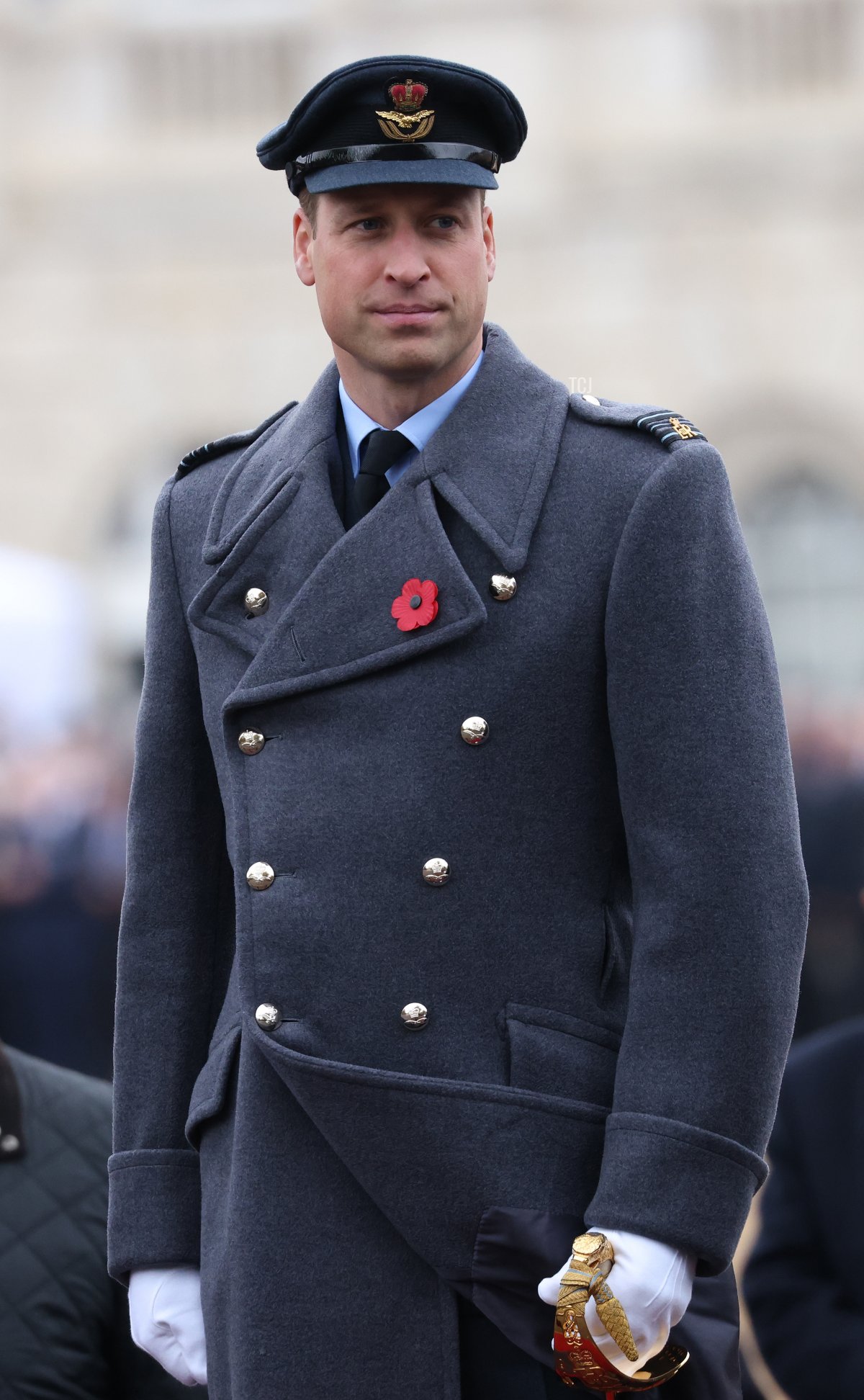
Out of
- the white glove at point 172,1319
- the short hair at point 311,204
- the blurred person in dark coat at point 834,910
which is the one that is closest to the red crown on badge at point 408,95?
the short hair at point 311,204

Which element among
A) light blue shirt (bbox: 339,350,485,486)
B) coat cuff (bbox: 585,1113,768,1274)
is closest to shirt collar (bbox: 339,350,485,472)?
light blue shirt (bbox: 339,350,485,486)

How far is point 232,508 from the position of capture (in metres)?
2.55

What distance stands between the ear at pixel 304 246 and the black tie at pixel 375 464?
0.61 ft

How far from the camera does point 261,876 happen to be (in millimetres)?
2326

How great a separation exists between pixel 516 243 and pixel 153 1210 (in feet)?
53.3

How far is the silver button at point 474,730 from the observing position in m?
2.27

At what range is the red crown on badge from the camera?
237cm

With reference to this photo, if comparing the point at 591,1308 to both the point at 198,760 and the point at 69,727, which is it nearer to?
the point at 198,760

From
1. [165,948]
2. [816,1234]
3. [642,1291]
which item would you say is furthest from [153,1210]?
[816,1234]

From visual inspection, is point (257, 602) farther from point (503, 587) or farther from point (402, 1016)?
point (402, 1016)

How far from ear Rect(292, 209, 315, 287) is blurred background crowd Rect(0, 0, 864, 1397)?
578 inches

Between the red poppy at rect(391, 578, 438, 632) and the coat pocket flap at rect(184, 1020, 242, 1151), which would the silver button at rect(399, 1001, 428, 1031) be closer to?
the coat pocket flap at rect(184, 1020, 242, 1151)

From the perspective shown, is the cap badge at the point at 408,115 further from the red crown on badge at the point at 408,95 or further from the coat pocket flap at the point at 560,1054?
the coat pocket flap at the point at 560,1054

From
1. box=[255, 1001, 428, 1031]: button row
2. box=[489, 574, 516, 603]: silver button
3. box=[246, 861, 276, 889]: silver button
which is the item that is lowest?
box=[255, 1001, 428, 1031]: button row
